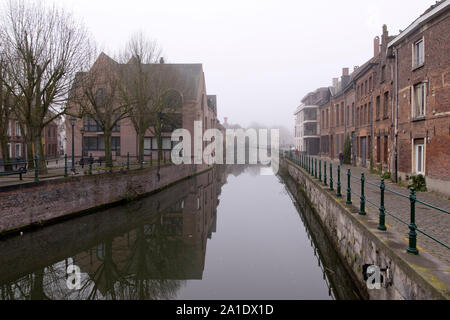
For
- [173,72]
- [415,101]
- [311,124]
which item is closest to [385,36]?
[415,101]

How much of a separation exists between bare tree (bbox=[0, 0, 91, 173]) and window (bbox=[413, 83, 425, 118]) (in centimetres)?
1491

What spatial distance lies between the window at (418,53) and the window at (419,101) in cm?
90

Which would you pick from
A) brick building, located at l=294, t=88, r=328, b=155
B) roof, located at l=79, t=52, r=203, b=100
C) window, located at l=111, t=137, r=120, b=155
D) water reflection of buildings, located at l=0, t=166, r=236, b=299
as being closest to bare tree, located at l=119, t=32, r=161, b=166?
roof, located at l=79, t=52, r=203, b=100

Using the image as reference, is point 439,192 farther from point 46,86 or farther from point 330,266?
point 46,86

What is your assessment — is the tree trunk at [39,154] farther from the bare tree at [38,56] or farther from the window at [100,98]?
the window at [100,98]

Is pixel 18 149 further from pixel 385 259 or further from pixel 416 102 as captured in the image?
pixel 385 259

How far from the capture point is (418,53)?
1363 cm

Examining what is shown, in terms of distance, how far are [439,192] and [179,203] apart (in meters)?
11.3

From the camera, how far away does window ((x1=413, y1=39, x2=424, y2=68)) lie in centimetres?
1323

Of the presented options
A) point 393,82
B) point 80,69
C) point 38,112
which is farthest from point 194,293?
point 393,82

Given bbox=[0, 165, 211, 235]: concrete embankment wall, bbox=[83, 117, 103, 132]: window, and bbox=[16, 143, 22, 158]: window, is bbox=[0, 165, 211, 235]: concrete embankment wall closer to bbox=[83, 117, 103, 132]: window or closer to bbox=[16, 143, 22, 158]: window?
bbox=[83, 117, 103, 132]: window

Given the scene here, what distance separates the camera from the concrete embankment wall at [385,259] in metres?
3.92

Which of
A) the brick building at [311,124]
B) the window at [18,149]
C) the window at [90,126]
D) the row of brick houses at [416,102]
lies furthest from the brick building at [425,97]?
the window at [18,149]

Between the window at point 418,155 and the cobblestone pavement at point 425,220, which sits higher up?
the window at point 418,155
